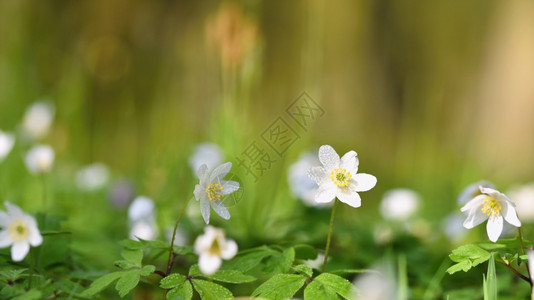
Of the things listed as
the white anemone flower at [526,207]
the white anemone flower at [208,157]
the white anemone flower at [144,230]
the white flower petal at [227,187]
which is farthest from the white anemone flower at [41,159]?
the white anemone flower at [526,207]

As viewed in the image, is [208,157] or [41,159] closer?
[41,159]

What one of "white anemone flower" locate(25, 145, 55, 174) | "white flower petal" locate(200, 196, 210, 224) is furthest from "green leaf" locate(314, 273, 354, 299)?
"white anemone flower" locate(25, 145, 55, 174)

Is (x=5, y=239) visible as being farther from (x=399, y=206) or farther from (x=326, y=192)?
(x=399, y=206)

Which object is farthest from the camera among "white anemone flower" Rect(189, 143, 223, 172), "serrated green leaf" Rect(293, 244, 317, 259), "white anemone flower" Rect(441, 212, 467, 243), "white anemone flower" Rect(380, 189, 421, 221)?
"white anemone flower" Rect(380, 189, 421, 221)

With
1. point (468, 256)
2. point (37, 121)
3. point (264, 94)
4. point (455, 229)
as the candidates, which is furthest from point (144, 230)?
point (264, 94)

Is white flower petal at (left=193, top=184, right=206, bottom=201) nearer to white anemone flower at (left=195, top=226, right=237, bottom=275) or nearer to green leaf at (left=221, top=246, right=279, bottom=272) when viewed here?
white anemone flower at (left=195, top=226, right=237, bottom=275)

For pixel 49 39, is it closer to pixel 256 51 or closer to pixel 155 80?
pixel 155 80
